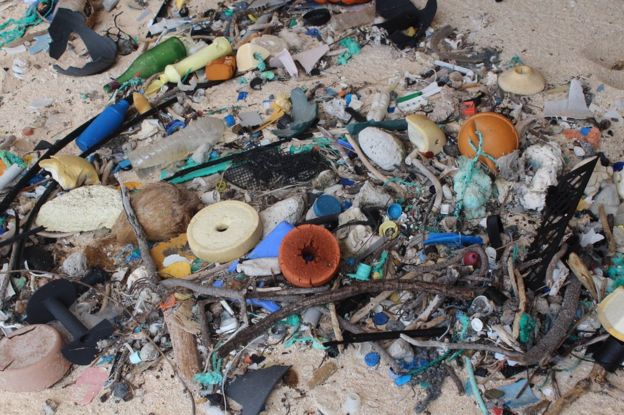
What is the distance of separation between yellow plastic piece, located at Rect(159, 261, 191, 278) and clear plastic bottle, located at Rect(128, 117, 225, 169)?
2.56 feet

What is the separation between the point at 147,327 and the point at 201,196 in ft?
2.51

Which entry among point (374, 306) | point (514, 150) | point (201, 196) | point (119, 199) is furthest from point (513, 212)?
point (119, 199)

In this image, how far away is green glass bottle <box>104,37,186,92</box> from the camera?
3596 millimetres

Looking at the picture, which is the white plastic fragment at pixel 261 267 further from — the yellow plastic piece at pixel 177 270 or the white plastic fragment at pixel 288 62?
the white plastic fragment at pixel 288 62

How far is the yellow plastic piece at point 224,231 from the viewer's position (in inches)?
97.5

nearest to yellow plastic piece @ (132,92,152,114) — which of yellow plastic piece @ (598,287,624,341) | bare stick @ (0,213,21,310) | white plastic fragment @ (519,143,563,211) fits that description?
bare stick @ (0,213,21,310)

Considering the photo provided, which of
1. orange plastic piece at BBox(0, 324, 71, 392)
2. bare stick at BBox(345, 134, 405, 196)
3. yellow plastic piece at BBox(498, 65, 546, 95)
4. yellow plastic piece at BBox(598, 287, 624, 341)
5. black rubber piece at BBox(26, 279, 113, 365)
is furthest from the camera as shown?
yellow plastic piece at BBox(498, 65, 546, 95)

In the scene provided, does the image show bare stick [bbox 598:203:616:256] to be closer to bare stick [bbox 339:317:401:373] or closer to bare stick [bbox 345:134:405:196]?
bare stick [bbox 345:134:405:196]

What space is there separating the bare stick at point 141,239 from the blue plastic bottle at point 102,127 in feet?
2.00

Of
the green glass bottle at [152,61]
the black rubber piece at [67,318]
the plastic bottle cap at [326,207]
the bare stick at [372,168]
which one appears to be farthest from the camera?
the green glass bottle at [152,61]

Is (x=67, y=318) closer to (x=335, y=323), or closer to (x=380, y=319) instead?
(x=335, y=323)

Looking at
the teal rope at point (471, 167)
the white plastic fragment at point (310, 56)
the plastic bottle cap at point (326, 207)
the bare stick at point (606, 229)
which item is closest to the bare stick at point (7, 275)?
the plastic bottle cap at point (326, 207)

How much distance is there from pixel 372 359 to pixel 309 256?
1.60 ft

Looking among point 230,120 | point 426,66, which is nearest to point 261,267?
point 230,120
